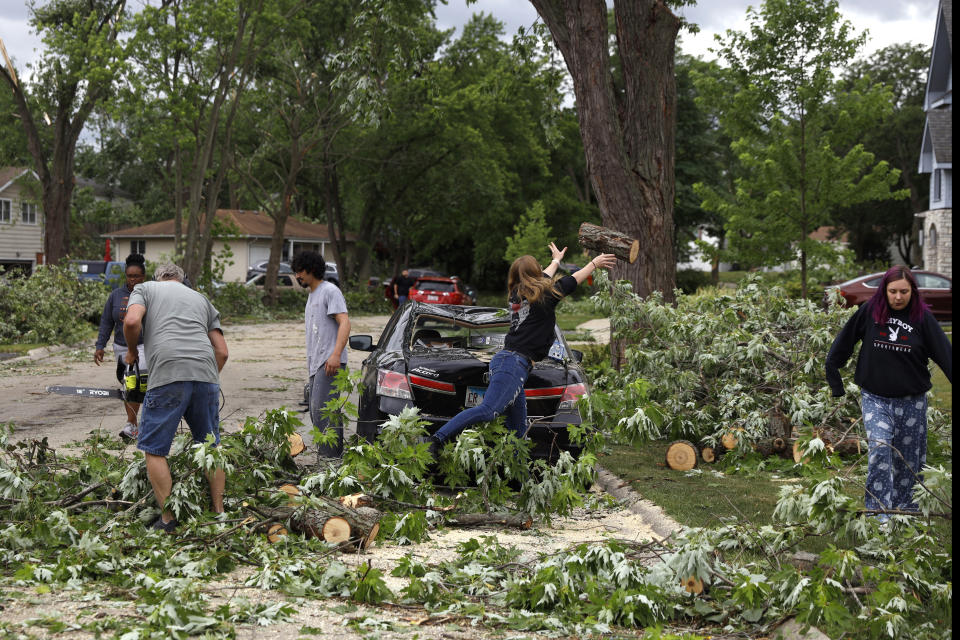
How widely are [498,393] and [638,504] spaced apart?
1515 millimetres

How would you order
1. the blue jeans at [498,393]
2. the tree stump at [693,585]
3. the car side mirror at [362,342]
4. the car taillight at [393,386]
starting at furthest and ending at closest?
the car side mirror at [362,342]
the car taillight at [393,386]
the blue jeans at [498,393]
the tree stump at [693,585]

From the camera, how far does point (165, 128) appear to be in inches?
1156

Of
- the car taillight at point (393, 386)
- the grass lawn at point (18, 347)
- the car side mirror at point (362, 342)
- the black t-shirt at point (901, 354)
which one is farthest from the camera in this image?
the grass lawn at point (18, 347)

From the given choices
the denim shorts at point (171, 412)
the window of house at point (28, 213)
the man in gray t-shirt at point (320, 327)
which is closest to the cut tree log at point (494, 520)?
the man in gray t-shirt at point (320, 327)

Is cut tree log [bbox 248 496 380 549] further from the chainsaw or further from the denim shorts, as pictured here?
the chainsaw

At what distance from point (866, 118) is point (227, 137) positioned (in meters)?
18.0

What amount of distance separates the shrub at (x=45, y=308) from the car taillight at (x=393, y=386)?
580 inches

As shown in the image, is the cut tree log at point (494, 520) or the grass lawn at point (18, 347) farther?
the grass lawn at point (18, 347)

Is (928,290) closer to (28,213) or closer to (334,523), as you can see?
(334,523)

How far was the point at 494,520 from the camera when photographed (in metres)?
6.65

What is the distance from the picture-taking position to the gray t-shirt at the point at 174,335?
19.5 ft

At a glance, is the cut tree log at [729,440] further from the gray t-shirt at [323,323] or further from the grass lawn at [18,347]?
the grass lawn at [18,347]

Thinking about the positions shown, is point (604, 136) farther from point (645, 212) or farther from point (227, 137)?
point (227, 137)

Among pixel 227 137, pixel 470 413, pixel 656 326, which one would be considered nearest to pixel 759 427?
pixel 656 326
